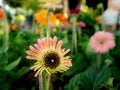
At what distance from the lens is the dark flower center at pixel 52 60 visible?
0.46 meters

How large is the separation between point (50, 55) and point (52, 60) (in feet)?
0.03

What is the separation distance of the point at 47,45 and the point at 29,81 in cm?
45

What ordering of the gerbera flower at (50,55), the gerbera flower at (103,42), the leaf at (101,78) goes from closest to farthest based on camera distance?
the gerbera flower at (50,55) → the leaf at (101,78) → the gerbera flower at (103,42)

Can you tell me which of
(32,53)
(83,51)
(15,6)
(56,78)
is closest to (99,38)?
(56,78)

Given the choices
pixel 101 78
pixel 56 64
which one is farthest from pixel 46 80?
pixel 101 78

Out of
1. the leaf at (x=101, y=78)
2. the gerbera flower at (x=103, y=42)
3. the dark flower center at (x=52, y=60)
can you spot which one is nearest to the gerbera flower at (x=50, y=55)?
the dark flower center at (x=52, y=60)

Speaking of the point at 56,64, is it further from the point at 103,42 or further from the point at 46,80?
the point at 103,42

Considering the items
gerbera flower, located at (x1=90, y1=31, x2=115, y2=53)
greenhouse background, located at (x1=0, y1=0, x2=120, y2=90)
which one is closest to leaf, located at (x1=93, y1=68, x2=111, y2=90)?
greenhouse background, located at (x1=0, y1=0, x2=120, y2=90)

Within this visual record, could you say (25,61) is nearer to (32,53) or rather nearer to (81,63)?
(81,63)

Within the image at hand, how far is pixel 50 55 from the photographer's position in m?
0.47

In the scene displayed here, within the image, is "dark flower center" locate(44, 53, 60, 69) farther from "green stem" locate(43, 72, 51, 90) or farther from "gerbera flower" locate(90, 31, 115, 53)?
"gerbera flower" locate(90, 31, 115, 53)

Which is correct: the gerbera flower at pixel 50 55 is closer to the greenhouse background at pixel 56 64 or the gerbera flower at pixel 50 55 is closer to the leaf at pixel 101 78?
the greenhouse background at pixel 56 64

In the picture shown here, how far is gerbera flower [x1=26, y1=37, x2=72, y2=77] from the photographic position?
0.45m

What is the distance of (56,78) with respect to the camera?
2.85 feet
